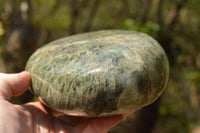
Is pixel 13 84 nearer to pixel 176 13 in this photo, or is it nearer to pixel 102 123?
pixel 102 123

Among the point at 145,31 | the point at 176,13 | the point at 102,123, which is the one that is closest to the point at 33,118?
the point at 102,123

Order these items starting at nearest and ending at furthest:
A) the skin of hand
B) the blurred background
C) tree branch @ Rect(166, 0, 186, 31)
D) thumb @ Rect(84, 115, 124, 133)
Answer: the skin of hand → thumb @ Rect(84, 115, 124, 133) → tree branch @ Rect(166, 0, 186, 31) → the blurred background

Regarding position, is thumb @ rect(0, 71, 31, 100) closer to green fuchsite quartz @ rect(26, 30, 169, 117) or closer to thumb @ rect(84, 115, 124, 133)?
green fuchsite quartz @ rect(26, 30, 169, 117)

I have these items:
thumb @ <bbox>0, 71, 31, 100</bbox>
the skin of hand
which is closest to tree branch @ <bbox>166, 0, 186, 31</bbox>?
the skin of hand

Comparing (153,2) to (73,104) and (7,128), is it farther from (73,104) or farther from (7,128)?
(7,128)

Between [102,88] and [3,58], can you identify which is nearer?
[102,88]

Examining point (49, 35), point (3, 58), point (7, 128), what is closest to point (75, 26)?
point (49, 35)

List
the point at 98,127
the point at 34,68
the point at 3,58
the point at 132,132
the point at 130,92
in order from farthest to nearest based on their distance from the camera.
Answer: the point at 3,58 < the point at 132,132 < the point at 98,127 < the point at 34,68 < the point at 130,92
